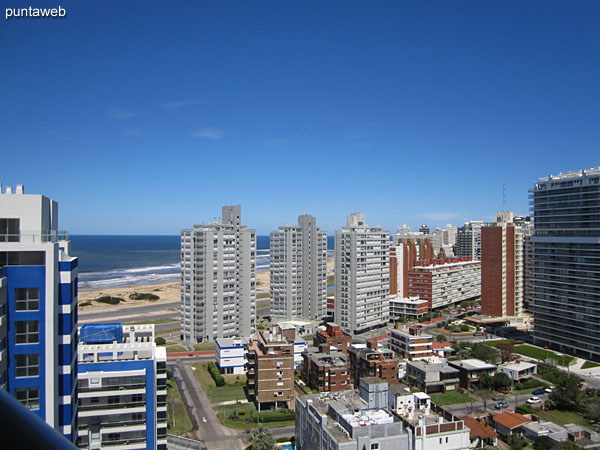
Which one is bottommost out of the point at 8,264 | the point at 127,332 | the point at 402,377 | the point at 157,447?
the point at 402,377

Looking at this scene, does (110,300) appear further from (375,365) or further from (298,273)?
(375,365)

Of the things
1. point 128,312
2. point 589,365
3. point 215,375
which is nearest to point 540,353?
point 589,365

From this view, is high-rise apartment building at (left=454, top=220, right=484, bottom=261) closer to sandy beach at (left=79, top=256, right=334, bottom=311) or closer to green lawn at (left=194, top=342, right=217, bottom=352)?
Answer: sandy beach at (left=79, top=256, right=334, bottom=311)

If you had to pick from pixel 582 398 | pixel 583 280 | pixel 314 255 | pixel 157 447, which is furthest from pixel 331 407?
pixel 314 255

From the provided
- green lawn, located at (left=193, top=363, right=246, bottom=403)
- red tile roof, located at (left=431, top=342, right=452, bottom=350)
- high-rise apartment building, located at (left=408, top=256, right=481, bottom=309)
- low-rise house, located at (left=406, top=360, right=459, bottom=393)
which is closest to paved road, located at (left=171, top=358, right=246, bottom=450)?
green lawn, located at (left=193, top=363, right=246, bottom=403)

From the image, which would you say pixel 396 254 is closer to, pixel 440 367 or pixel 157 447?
pixel 440 367

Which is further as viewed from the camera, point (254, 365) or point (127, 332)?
point (254, 365)
